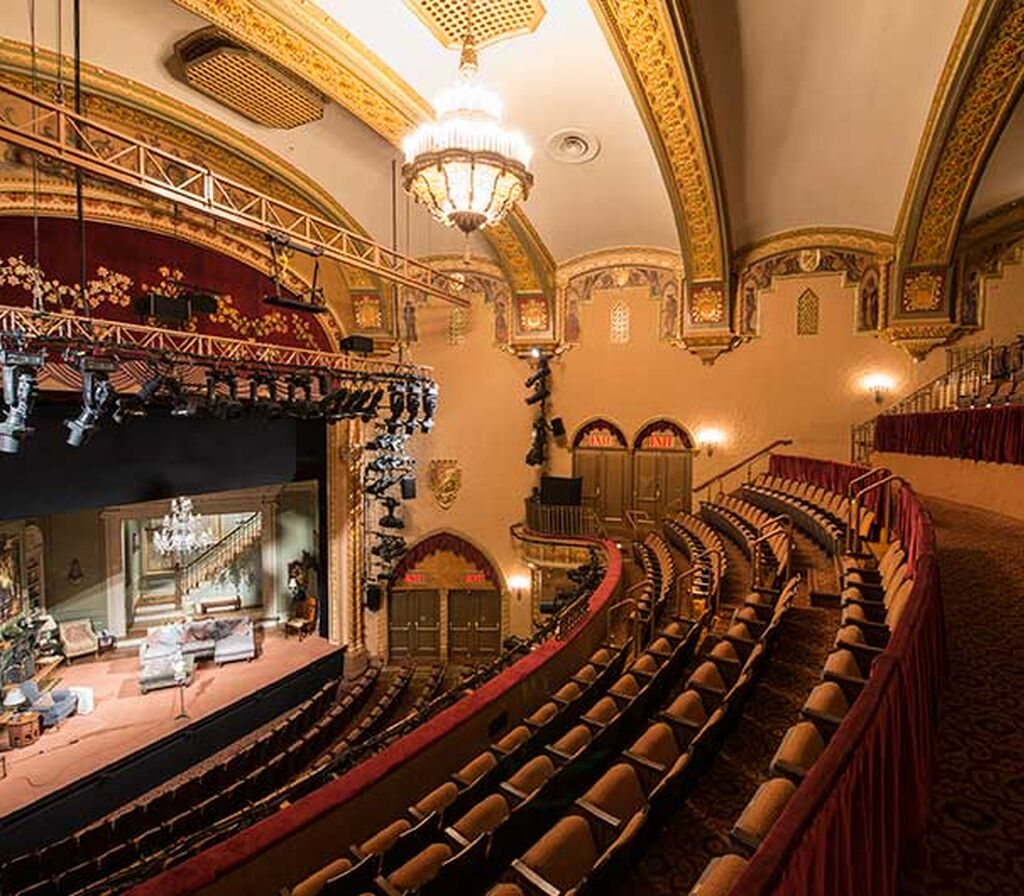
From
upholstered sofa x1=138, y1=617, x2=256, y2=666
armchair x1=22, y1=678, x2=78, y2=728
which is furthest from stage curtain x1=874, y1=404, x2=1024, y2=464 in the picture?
armchair x1=22, y1=678, x2=78, y2=728

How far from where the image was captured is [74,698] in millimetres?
8086

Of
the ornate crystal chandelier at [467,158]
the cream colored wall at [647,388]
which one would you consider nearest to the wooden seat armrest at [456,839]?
the ornate crystal chandelier at [467,158]

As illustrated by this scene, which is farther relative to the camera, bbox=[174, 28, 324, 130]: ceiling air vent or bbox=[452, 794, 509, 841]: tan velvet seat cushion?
bbox=[174, 28, 324, 130]: ceiling air vent

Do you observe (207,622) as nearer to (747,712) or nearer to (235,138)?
(235,138)

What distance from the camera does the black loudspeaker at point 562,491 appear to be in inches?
453

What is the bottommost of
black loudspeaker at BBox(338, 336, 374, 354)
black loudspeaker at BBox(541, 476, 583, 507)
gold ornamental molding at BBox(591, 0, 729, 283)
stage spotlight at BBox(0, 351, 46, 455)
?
black loudspeaker at BBox(541, 476, 583, 507)

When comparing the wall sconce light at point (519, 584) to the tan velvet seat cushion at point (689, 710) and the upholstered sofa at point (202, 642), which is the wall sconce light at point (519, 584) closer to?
the upholstered sofa at point (202, 642)

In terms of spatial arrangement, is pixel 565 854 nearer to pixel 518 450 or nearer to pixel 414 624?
pixel 518 450

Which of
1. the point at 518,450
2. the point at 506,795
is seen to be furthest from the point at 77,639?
the point at 506,795

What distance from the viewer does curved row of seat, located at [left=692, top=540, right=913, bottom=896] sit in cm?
193

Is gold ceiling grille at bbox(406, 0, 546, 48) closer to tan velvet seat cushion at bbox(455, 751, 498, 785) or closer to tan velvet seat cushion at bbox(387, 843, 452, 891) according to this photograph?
tan velvet seat cushion at bbox(455, 751, 498, 785)

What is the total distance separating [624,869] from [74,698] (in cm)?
905

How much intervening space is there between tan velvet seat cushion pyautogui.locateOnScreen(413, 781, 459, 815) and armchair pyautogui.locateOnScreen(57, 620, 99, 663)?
983cm

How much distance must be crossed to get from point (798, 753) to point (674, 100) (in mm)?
7002
